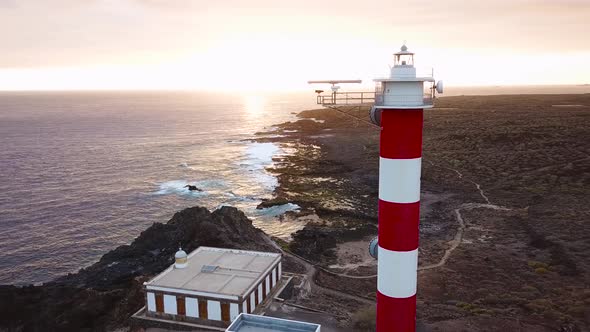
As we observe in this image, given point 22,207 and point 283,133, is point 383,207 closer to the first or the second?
point 22,207

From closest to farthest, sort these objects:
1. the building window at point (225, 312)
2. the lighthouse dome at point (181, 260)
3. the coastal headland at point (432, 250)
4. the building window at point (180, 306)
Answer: the building window at point (225, 312) < the building window at point (180, 306) < the lighthouse dome at point (181, 260) < the coastal headland at point (432, 250)

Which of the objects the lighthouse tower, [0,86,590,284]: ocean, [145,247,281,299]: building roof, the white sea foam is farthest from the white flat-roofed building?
the white sea foam

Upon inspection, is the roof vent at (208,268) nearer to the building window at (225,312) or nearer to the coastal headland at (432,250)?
the building window at (225,312)

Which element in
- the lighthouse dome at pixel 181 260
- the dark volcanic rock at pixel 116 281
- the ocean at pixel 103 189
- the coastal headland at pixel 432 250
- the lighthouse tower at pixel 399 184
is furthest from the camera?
the ocean at pixel 103 189

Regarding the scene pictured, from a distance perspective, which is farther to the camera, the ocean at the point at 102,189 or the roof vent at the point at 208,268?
the ocean at the point at 102,189

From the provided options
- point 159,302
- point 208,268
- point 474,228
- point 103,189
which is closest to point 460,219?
point 474,228

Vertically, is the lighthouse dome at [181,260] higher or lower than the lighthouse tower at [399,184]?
lower

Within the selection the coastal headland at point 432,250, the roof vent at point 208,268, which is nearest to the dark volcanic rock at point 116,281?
the coastal headland at point 432,250
